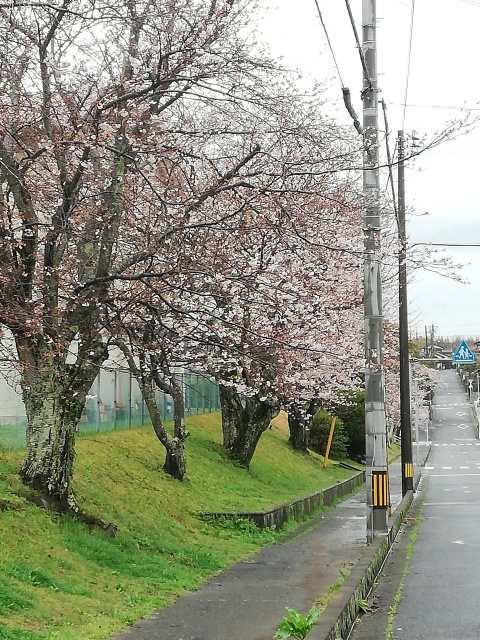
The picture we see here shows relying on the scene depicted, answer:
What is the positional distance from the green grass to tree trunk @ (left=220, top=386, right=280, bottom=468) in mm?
829

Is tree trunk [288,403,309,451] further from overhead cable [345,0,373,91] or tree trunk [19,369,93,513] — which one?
tree trunk [19,369,93,513]

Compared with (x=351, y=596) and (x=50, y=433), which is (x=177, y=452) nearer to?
(x=50, y=433)

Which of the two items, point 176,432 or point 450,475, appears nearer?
point 176,432

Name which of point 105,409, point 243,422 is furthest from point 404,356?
point 105,409

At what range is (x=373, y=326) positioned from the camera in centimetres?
1469

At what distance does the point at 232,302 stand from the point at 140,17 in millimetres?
4665

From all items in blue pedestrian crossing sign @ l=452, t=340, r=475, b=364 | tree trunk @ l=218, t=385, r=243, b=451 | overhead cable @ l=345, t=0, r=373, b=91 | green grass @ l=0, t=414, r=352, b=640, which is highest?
overhead cable @ l=345, t=0, r=373, b=91

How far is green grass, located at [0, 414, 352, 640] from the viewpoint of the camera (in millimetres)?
9336

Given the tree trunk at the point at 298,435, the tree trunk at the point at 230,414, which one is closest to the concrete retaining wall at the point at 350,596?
the tree trunk at the point at 230,414

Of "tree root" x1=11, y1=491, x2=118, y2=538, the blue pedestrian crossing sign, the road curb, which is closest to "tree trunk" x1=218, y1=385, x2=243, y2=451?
the road curb

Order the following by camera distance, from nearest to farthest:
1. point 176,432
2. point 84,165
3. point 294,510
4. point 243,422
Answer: point 84,165 < point 176,432 < point 294,510 < point 243,422

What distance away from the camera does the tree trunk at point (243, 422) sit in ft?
81.7

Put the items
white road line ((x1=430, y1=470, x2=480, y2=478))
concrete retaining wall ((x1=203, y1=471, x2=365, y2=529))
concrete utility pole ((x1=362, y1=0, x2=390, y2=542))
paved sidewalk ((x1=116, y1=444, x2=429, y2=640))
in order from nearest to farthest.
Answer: paved sidewalk ((x1=116, y1=444, x2=429, y2=640)) < concrete utility pole ((x1=362, y1=0, x2=390, y2=542)) < concrete retaining wall ((x1=203, y1=471, x2=365, y2=529)) < white road line ((x1=430, y1=470, x2=480, y2=478))

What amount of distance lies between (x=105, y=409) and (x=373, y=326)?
28.7 ft
